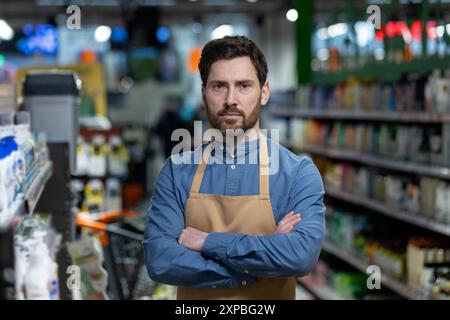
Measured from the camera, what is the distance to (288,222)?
7.85 ft

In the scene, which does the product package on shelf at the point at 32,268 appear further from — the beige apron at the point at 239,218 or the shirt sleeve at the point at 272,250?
the shirt sleeve at the point at 272,250

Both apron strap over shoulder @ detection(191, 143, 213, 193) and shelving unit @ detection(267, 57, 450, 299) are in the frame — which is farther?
shelving unit @ detection(267, 57, 450, 299)

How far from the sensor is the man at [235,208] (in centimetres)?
234

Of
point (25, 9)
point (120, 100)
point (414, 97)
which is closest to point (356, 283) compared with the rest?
point (414, 97)

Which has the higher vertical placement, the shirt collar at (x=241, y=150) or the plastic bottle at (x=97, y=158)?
the shirt collar at (x=241, y=150)

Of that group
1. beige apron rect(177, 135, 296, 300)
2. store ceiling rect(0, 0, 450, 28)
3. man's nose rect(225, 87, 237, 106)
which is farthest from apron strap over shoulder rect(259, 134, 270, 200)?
store ceiling rect(0, 0, 450, 28)

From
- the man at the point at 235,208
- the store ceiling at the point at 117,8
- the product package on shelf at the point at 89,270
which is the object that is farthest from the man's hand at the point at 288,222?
the store ceiling at the point at 117,8

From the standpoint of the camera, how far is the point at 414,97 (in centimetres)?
608

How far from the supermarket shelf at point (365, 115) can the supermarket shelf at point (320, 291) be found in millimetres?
1847

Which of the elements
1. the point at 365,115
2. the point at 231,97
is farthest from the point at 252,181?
the point at 365,115

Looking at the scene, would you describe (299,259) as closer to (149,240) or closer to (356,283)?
(149,240)

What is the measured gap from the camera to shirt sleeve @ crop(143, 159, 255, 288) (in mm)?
2361

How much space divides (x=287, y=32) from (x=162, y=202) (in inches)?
686

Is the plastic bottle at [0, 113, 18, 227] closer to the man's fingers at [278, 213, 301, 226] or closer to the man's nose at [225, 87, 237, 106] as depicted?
the man's nose at [225, 87, 237, 106]
